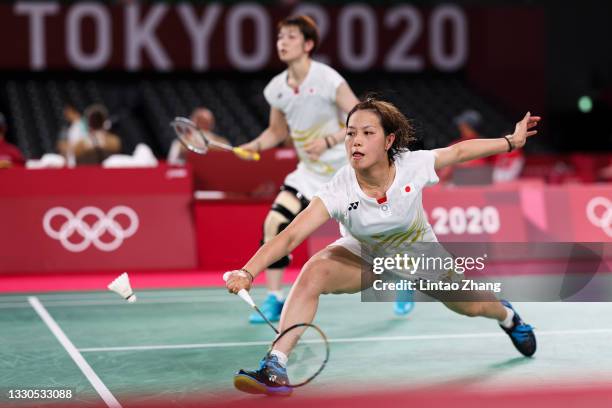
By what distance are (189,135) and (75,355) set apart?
2553 mm

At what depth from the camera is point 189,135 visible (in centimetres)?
761

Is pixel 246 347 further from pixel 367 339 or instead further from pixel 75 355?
pixel 75 355

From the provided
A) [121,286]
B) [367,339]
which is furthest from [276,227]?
[121,286]

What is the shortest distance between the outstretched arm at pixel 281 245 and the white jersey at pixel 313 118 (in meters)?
2.25

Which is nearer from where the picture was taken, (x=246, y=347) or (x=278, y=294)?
(x=246, y=347)

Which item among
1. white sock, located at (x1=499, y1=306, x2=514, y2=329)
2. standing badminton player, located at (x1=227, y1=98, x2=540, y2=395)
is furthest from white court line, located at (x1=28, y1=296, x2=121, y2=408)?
white sock, located at (x1=499, y1=306, x2=514, y2=329)

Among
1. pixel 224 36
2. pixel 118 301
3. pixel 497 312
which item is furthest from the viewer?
pixel 224 36

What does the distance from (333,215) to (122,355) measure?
5.49 feet

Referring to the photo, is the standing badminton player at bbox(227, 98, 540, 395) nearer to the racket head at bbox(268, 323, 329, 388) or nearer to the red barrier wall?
the racket head at bbox(268, 323, 329, 388)

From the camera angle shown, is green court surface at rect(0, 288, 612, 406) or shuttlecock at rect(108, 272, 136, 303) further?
green court surface at rect(0, 288, 612, 406)

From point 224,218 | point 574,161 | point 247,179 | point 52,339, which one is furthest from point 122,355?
point 574,161

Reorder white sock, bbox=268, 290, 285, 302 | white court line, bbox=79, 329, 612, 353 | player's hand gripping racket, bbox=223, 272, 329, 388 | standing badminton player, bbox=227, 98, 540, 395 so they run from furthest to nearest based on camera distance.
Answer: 1. white sock, bbox=268, 290, 285, 302
2. white court line, bbox=79, 329, 612, 353
3. standing badminton player, bbox=227, 98, 540, 395
4. player's hand gripping racket, bbox=223, 272, 329, 388

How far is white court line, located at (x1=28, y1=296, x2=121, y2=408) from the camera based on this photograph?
4.31m

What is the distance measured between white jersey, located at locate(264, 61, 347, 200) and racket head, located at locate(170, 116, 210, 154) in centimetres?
60
